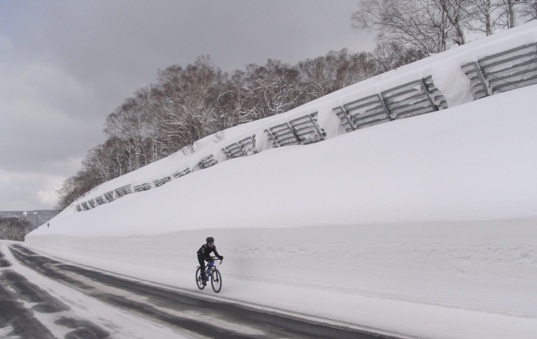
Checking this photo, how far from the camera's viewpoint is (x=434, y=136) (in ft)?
35.4

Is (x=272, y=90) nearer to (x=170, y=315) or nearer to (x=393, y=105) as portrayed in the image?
(x=393, y=105)

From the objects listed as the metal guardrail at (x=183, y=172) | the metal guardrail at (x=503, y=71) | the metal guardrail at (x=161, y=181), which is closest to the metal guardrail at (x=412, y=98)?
the metal guardrail at (x=503, y=71)

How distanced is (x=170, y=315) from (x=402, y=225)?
16.2 ft

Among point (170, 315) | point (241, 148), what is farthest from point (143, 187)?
point (170, 315)

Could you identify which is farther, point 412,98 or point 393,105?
point 393,105

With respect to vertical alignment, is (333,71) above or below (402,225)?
above

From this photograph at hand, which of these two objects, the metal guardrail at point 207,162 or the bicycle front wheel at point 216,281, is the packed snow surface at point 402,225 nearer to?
the bicycle front wheel at point 216,281

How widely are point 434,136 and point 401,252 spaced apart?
13.3 feet

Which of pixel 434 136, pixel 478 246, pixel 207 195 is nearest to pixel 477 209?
pixel 478 246

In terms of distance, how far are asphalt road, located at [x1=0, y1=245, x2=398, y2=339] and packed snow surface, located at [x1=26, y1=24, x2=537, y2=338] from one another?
733 mm

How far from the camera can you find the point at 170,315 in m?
7.93

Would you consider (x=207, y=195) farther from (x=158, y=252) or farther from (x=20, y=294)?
(x=20, y=294)

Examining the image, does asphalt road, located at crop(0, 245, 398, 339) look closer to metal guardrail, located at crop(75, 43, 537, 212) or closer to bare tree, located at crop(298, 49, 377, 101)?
metal guardrail, located at crop(75, 43, 537, 212)

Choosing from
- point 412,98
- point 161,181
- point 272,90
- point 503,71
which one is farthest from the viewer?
point 272,90
